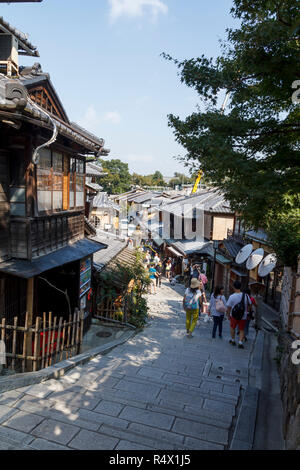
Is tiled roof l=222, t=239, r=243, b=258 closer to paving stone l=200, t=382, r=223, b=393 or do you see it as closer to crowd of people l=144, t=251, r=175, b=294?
crowd of people l=144, t=251, r=175, b=294

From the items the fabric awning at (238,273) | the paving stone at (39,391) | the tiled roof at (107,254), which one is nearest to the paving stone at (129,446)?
the paving stone at (39,391)

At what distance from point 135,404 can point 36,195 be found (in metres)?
5.52

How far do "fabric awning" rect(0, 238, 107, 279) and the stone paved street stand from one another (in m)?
2.49

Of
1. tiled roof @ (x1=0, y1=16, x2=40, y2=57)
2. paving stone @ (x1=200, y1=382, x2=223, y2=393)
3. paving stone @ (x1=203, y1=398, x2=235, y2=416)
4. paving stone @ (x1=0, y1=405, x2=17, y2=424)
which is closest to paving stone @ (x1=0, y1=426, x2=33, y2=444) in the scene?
paving stone @ (x1=0, y1=405, x2=17, y2=424)

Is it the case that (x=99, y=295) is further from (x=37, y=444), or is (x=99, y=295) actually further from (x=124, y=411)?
(x=37, y=444)

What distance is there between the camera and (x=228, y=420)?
532 cm

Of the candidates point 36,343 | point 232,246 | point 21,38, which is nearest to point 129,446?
Result: point 36,343

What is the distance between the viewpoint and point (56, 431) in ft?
14.8

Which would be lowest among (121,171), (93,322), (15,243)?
(93,322)

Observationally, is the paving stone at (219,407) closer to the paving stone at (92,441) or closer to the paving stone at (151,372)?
the paving stone at (151,372)

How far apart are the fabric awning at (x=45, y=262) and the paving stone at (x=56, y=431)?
11.0ft

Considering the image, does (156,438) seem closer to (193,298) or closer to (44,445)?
(44,445)
